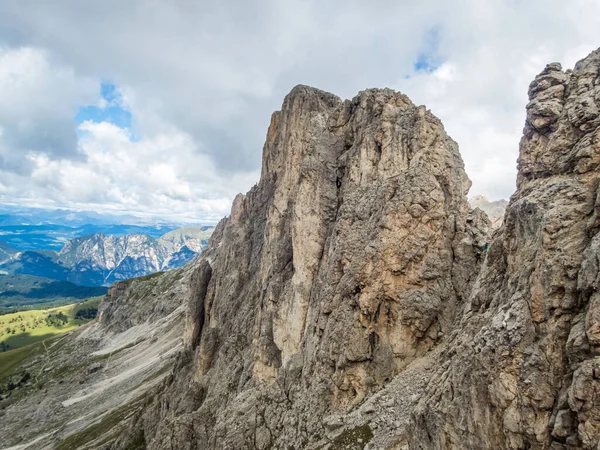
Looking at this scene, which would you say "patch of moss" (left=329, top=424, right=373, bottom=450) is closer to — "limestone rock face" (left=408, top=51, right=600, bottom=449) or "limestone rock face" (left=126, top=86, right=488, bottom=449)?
"limestone rock face" (left=126, top=86, right=488, bottom=449)

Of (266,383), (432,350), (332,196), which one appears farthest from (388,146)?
(266,383)

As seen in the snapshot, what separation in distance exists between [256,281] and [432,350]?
3815 centimetres

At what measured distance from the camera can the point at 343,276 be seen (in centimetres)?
3853

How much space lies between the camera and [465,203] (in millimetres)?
39094

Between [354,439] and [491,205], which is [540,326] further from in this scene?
[491,205]

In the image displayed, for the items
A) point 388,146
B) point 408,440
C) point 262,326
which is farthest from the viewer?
point 262,326

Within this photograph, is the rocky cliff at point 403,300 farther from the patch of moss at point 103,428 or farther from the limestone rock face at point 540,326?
the patch of moss at point 103,428

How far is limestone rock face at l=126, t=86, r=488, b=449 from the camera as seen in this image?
35094 millimetres

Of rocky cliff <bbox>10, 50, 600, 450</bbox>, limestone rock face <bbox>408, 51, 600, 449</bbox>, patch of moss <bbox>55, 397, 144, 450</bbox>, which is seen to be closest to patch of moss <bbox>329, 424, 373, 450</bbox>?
rocky cliff <bbox>10, 50, 600, 450</bbox>

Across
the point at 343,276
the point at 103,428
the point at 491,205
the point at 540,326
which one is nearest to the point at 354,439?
the point at 343,276

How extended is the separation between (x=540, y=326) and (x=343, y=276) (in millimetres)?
22189

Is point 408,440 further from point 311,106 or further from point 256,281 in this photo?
point 311,106

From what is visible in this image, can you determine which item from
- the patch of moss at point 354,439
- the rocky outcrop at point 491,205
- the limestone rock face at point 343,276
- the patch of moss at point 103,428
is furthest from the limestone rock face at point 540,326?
the rocky outcrop at point 491,205

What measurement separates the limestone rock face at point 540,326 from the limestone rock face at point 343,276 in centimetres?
1107
